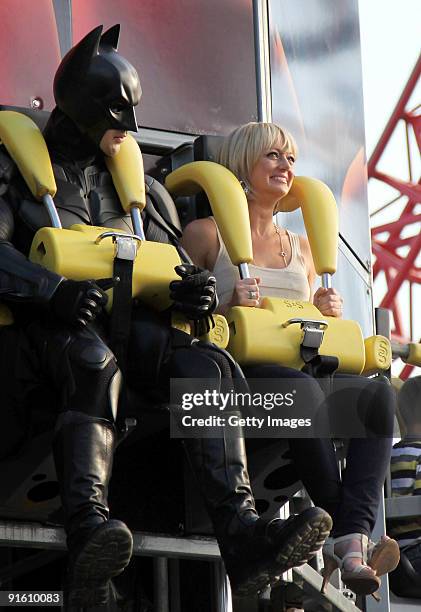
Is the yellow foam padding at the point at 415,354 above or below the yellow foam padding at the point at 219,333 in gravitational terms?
above

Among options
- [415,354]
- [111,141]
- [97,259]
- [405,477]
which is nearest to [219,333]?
[97,259]

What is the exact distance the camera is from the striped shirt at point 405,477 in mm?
6781

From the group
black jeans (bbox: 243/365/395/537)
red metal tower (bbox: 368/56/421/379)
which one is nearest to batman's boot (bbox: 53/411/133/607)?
black jeans (bbox: 243/365/395/537)

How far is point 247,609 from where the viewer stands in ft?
17.1

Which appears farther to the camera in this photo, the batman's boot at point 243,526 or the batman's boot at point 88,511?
the batman's boot at point 243,526

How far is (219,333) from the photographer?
15.0ft

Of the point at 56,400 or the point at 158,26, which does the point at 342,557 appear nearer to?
the point at 56,400

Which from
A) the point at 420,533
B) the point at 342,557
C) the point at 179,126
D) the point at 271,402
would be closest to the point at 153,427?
the point at 271,402

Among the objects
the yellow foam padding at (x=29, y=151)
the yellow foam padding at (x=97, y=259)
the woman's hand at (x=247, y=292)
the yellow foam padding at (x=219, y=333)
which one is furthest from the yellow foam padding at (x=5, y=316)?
the woman's hand at (x=247, y=292)

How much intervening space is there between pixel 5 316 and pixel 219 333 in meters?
0.65

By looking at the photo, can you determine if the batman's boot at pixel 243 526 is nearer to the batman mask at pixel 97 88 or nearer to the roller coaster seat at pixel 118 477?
the roller coaster seat at pixel 118 477

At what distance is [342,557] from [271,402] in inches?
19.5

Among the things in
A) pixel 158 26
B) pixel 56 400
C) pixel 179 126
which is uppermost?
pixel 158 26

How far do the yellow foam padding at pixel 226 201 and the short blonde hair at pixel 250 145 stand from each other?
0.08m
